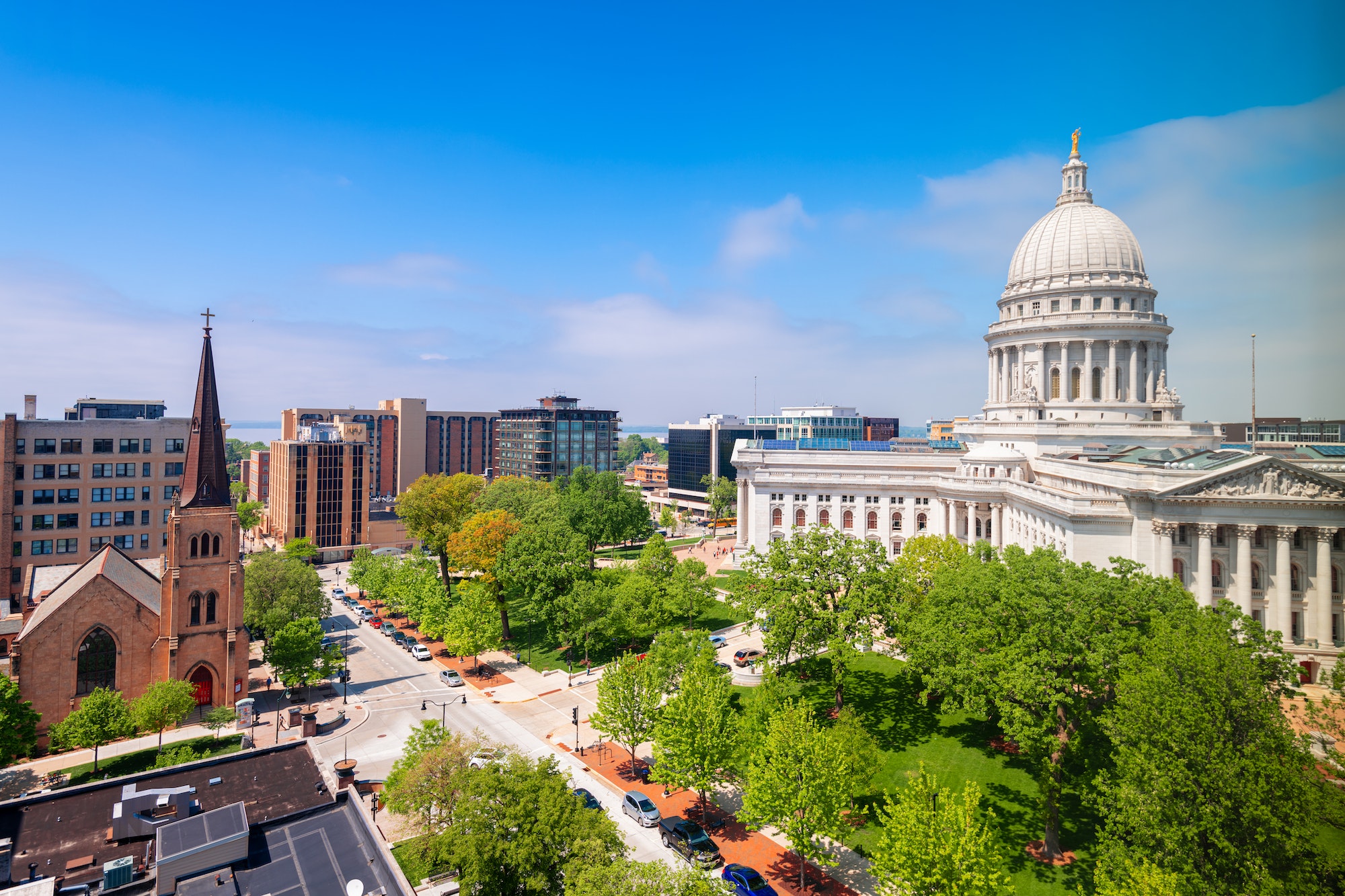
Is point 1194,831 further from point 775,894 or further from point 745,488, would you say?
point 745,488

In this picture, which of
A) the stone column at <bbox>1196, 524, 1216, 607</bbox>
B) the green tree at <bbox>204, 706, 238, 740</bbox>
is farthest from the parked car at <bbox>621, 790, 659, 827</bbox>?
the stone column at <bbox>1196, 524, 1216, 607</bbox>

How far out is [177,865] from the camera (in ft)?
68.9

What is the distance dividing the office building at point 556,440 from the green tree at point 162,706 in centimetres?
10250

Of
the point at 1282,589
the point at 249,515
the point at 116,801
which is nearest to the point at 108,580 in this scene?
the point at 116,801

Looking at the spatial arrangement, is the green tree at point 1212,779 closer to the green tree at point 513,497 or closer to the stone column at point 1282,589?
the stone column at point 1282,589

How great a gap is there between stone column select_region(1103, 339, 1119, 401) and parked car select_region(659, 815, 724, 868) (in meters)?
73.7

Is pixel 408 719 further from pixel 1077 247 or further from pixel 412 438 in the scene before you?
pixel 412 438

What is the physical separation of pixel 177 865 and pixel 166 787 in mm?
8660

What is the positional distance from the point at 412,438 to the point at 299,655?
12439 centimetres

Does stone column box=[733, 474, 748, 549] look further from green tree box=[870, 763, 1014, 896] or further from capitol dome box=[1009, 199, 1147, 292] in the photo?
green tree box=[870, 763, 1014, 896]

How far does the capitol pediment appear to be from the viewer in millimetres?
32531

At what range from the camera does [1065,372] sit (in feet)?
270

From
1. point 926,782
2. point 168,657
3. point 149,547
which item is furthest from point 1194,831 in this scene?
point 149,547

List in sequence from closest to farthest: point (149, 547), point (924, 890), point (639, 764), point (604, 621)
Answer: point (924, 890) → point (639, 764) → point (604, 621) → point (149, 547)
